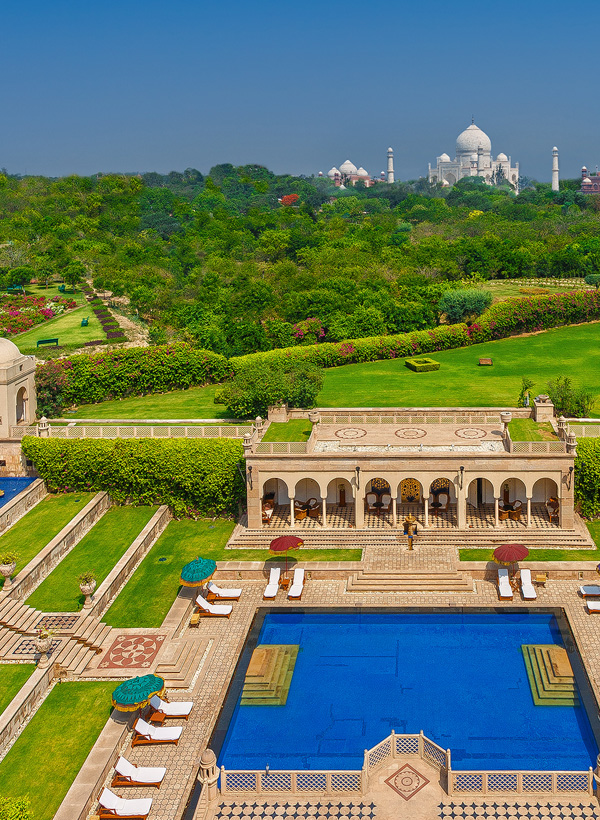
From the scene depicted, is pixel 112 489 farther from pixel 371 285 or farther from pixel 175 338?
pixel 371 285

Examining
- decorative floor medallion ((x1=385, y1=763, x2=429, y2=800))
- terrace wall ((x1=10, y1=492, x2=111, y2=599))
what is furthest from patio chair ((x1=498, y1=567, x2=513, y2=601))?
terrace wall ((x1=10, y1=492, x2=111, y2=599))

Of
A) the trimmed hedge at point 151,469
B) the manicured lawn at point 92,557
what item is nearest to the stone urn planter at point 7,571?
the manicured lawn at point 92,557

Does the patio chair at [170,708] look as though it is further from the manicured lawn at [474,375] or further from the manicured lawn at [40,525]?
the manicured lawn at [474,375]

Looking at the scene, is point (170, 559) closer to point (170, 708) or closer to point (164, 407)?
point (170, 708)

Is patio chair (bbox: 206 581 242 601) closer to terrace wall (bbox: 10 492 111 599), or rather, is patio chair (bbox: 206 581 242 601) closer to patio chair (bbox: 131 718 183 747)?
terrace wall (bbox: 10 492 111 599)

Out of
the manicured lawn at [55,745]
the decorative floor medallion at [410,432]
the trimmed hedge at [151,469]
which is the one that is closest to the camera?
the manicured lawn at [55,745]

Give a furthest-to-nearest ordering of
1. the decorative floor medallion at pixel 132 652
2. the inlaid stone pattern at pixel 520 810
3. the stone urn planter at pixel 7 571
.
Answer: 1. the stone urn planter at pixel 7 571
2. the decorative floor medallion at pixel 132 652
3. the inlaid stone pattern at pixel 520 810

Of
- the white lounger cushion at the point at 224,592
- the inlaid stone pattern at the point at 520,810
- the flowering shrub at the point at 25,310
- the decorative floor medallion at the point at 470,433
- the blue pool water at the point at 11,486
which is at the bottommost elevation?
the inlaid stone pattern at the point at 520,810
